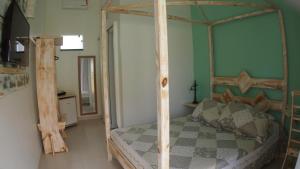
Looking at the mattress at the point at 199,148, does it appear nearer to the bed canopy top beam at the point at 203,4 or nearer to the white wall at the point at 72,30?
the bed canopy top beam at the point at 203,4

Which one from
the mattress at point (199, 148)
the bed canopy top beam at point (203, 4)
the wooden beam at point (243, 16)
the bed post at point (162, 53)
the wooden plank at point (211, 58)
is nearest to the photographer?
the bed post at point (162, 53)

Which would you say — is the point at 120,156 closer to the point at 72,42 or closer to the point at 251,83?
the point at 251,83

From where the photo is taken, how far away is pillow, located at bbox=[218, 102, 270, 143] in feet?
8.26

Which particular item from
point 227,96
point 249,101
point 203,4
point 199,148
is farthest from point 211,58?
point 199,148

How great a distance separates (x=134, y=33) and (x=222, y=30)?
4.79 ft

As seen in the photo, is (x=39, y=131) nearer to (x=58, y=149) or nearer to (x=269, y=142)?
(x=58, y=149)

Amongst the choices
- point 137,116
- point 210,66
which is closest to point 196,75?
point 210,66

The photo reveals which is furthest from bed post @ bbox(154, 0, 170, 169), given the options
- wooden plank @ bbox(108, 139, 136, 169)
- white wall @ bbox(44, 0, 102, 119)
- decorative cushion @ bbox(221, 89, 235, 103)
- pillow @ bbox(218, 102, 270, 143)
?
white wall @ bbox(44, 0, 102, 119)

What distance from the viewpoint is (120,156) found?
103 inches

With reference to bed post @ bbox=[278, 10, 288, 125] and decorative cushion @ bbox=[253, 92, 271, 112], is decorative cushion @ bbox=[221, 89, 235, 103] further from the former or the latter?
bed post @ bbox=[278, 10, 288, 125]

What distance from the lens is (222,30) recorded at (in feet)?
11.8

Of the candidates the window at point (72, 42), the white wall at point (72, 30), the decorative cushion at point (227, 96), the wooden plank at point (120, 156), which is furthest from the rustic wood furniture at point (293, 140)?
the window at point (72, 42)

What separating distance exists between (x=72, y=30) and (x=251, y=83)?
14.2ft

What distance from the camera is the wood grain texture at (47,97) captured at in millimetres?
3354
